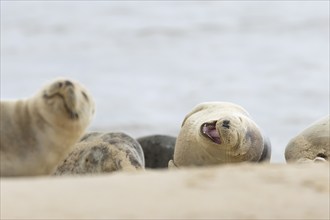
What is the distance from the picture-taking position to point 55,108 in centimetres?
455

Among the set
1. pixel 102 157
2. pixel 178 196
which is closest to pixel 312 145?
pixel 102 157

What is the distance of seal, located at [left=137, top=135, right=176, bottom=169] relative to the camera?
727 centimetres

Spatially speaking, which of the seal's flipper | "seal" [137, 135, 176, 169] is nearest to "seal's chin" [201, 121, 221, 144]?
the seal's flipper

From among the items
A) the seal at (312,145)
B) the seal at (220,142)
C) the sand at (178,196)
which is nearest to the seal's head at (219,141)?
the seal at (220,142)

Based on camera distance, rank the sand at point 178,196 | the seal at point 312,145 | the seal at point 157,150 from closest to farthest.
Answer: the sand at point 178,196 < the seal at point 312,145 < the seal at point 157,150

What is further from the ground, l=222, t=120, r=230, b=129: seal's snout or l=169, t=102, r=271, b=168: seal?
l=222, t=120, r=230, b=129: seal's snout

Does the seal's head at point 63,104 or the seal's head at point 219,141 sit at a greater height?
the seal's head at point 63,104

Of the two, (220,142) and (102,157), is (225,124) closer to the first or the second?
(220,142)

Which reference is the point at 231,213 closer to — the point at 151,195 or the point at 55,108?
the point at 151,195

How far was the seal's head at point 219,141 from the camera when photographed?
605 centimetres

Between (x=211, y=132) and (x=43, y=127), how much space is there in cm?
175

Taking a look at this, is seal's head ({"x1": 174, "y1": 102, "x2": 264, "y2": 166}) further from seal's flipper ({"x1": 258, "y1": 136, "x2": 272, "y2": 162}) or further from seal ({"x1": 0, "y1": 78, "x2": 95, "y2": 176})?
seal ({"x1": 0, "y1": 78, "x2": 95, "y2": 176})

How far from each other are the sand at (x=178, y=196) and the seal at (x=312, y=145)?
270cm

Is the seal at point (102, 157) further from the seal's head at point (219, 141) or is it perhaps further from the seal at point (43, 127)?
the seal at point (43, 127)
